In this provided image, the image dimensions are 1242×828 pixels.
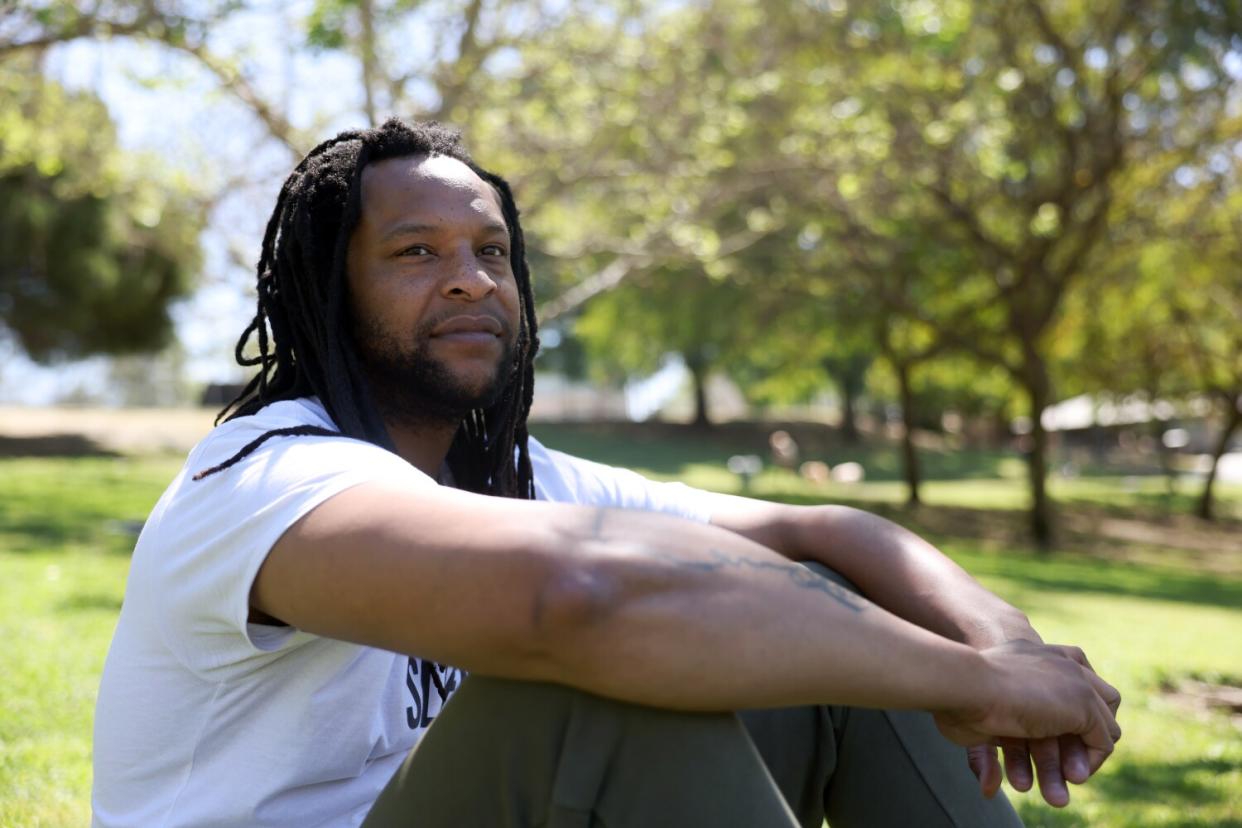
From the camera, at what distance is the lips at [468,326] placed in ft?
7.27

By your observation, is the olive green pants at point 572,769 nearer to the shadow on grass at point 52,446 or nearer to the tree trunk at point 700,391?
the shadow on grass at point 52,446

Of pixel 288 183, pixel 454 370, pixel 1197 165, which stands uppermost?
pixel 1197 165

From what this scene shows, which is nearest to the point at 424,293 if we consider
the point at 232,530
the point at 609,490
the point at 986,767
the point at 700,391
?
the point at 609,490

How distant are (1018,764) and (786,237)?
17680 millimetres

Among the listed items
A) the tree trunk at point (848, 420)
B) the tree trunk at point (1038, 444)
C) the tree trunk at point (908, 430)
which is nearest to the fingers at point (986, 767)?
the tree trunk at point (1038, 444)

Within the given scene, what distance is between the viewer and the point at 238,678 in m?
1.69

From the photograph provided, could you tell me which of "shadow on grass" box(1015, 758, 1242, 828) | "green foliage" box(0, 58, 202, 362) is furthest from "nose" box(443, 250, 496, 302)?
"green foliage" box(0, 58, 202, 362)

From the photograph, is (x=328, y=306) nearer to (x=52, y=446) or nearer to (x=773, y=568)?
(x=773, y=568)

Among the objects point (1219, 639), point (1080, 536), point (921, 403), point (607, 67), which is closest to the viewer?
point (1219, 639)

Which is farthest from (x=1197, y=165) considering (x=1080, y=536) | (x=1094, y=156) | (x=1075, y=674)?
(x=1075, y=674)

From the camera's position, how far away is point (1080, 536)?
21.4 metres

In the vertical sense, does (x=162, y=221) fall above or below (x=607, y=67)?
below

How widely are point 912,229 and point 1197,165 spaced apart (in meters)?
4.01

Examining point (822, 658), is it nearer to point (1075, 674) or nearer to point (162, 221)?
point (1075, 674)
